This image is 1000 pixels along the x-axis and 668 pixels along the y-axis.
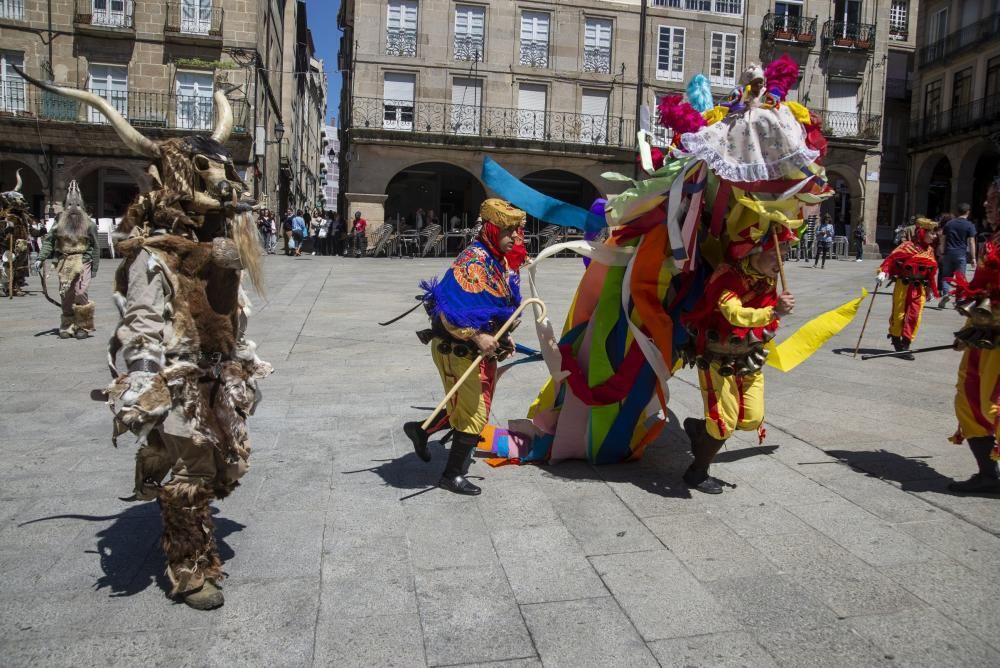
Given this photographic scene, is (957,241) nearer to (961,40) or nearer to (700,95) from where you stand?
(700,95)

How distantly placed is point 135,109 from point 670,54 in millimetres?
19742

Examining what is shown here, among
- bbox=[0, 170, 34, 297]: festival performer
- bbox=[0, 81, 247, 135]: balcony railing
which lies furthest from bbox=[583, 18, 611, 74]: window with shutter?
bbox=[0, 170, 34, 297]: festival performer

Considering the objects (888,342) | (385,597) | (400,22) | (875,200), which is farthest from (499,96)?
(385,597)

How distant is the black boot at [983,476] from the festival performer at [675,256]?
50.4 inches

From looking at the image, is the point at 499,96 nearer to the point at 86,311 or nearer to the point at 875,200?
the point at 875,200

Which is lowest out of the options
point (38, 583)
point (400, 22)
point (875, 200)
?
point (38, 583)

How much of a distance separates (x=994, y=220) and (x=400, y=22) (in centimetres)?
2683

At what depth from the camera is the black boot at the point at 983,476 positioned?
4602 millimetres

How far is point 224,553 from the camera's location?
3.81 meters

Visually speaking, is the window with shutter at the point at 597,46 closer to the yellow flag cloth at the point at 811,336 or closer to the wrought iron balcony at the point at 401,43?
the wrought iron balcony at the point at 401,43

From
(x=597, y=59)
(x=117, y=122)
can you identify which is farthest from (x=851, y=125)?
(x=117, y=122)

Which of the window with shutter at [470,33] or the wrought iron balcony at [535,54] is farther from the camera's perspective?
the wrought iron balcony at [535,54]

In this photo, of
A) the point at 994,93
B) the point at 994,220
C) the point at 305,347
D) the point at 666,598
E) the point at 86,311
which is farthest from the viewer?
the point at 994,93

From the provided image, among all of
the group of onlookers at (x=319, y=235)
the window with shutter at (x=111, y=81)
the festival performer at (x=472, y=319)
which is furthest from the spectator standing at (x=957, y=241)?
the window with shutter at (x=111, y=81)
